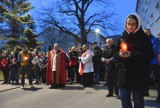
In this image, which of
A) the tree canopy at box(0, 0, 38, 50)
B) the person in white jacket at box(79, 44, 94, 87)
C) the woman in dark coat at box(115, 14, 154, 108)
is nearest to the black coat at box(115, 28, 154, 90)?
the woman in dark coat at box(115, 14, 154, 108)

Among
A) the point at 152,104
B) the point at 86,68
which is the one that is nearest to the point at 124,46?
the point at 152,104

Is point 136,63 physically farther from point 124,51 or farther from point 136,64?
point 124,51

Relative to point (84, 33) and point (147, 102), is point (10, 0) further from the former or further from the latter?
point (147, 102)

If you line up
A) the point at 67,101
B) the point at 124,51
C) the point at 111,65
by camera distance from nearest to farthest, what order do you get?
1. the point at 124,51
2. the point at 67,101
3. the point at 111,65

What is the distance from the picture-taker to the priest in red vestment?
45.2 ft

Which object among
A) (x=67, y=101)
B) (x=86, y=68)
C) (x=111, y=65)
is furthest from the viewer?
(x=86, y=68)

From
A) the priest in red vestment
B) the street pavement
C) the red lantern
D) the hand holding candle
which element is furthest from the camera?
the priest in red vestment

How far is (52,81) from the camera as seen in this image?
44.8 ft

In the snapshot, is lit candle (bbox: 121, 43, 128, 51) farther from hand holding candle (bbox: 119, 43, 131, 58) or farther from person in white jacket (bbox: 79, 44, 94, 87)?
person in white jacket (bbox: 79, 44, 94, 87)

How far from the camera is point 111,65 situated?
414 inches

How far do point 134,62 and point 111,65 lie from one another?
232 inches

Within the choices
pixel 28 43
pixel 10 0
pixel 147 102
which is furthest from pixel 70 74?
pixel 10 0

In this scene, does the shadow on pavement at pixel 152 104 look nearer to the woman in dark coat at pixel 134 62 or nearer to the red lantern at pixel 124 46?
the woman in dark coat at pixel 134 62

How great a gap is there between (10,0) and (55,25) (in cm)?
697
